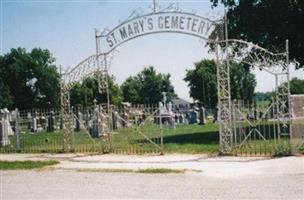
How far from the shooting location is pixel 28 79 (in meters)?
83.2

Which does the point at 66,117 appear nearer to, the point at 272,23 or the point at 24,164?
the point at 24,164

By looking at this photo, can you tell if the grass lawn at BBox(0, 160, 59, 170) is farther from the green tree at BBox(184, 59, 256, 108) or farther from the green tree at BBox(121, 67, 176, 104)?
the green tree at BBox(121, 67, 176, 104)

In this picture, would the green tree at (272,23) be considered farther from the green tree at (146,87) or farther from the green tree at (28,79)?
the green tree at (146,87)

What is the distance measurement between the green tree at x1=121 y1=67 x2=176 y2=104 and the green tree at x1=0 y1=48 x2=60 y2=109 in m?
18.1

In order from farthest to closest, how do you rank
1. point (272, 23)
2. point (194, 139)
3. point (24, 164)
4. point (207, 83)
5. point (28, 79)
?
point (28, 79) < point (207, 83) < point (272, 23) < point (194, 139) < point (24, 164)

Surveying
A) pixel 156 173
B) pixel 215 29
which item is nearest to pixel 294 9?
pixel 215 29

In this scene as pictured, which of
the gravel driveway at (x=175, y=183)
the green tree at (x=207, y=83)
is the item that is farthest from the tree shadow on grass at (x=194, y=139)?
the green tree at (x=207, y=83)

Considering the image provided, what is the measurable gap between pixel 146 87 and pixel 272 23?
69586 millimetres

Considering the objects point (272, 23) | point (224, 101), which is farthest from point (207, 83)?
point (224, 101)

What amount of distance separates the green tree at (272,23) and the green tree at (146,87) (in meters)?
A: 65.7

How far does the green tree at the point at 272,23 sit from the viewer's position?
25.6 m

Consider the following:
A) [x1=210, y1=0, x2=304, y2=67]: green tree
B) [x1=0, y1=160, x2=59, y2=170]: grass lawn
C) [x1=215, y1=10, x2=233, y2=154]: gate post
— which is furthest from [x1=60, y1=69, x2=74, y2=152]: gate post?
[x1=210, y1=0, x2=304, y2=67]: green tree

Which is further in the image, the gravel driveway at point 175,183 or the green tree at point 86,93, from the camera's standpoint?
the green tree at point 86,93

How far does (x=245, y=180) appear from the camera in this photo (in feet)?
37.4
